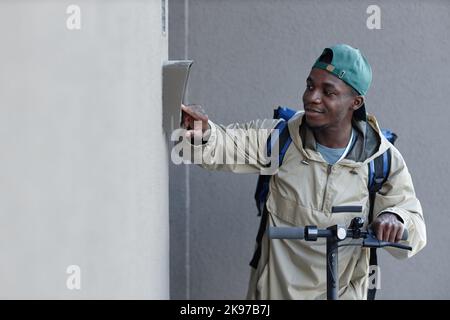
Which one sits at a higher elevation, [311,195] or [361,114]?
[361,114]

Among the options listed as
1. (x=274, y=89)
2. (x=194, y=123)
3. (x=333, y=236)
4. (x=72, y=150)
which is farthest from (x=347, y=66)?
(x=72, y=150)

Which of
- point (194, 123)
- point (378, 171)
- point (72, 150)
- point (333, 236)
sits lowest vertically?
point (333, 236)

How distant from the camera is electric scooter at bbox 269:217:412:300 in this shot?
299 centimetres

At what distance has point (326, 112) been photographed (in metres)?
3.53

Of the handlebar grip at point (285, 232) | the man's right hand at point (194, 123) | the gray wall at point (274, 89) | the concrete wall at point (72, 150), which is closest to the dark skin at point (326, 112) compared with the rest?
the man's right hand at point (194, 123)

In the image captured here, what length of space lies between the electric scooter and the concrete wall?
56cm

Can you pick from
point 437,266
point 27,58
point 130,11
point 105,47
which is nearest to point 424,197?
point 437,266

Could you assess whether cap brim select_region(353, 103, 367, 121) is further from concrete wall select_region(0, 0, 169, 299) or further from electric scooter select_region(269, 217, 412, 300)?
concrete wall select_region(0, 0, 169, 299)

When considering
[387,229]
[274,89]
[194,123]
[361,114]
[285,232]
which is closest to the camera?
[285,232]

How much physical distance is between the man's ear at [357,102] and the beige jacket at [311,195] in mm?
80

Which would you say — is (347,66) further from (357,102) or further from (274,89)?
(274,89)

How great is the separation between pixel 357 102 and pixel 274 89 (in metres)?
1.25

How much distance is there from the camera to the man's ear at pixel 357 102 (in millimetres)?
3617

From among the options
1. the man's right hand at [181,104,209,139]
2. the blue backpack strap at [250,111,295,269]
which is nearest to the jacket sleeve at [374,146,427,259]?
the blue backpack strap at [250,111,295,269]
